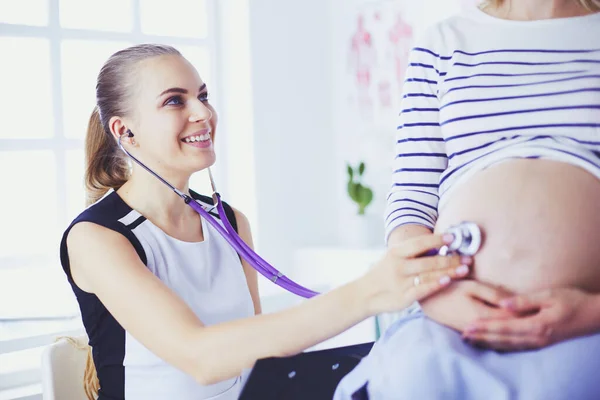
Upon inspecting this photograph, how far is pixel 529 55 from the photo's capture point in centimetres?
106

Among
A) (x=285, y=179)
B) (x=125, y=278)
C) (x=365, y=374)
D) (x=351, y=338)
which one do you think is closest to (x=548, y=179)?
(x=365, y=374)

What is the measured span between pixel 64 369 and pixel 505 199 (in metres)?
1.05

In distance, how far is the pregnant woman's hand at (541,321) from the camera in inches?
34.0

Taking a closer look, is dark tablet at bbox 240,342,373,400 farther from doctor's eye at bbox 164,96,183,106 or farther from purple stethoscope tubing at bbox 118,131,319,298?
doctor's eye at bbox 164,96,183,106

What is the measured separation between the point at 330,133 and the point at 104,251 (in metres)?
2.48

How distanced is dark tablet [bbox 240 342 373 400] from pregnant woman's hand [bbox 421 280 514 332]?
0.55 feet

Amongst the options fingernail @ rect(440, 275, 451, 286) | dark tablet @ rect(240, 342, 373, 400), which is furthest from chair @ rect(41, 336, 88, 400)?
fingernail @ rect(440, 275, 451, 286)

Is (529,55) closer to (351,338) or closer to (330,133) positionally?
(351,338)

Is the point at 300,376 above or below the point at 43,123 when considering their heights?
below

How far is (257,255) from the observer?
1.44 meters

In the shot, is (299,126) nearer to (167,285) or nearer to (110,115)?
(110,115)

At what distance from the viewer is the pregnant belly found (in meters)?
0.94

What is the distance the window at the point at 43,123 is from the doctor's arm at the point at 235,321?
169 cm

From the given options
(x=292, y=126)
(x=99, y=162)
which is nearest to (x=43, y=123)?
(x=292, y=126)
